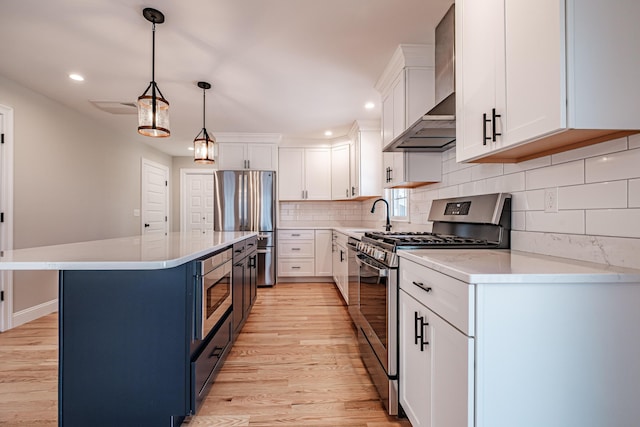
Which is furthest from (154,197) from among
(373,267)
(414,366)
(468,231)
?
(414,366)

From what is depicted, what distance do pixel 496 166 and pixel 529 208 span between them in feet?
1.17

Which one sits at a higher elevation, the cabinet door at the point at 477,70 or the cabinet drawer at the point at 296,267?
the cabinet door at the point at 477,70

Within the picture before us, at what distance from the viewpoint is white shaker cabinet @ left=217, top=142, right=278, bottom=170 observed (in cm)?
471

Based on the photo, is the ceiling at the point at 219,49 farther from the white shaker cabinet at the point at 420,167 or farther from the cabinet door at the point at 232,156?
the cabinet door at the point at 232,156

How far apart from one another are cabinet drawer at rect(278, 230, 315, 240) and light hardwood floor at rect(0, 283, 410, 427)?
1793mm

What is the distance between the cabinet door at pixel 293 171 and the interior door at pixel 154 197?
91.6 inches

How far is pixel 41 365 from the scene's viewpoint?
2.11 m

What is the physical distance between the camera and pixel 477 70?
133 cm

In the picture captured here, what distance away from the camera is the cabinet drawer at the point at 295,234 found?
4691 mm

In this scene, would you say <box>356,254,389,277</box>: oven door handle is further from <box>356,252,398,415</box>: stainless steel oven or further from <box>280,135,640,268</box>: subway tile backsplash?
<box>280,135,640,268</box>: subway tile backsplash

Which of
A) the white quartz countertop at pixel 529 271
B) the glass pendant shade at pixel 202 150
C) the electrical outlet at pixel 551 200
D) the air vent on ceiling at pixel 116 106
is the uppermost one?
the air vent on ceiling at pixel 116 106

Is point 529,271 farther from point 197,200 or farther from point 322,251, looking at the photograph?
point 197,200

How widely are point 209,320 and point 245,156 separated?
11.3 feet

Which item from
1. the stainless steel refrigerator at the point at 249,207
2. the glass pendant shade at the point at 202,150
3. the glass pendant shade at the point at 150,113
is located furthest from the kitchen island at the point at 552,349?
the stainless steel refrigerator at the point at 249,207
